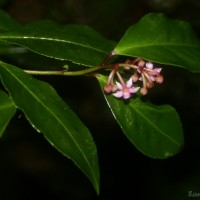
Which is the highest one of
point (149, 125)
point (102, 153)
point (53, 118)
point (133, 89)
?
point (53, 118)

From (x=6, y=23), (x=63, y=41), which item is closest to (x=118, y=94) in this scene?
(x=63, y=41)

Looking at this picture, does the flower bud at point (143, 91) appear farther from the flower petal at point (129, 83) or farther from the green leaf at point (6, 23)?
the green leaf at point (6, 23)

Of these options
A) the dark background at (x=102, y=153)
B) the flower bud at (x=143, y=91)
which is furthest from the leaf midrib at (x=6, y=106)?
the dark background at (x=102, y=153)

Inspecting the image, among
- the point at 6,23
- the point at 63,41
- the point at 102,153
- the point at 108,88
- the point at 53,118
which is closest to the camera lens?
the point at 53,118

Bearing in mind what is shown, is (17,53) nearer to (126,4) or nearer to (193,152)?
(193,152)

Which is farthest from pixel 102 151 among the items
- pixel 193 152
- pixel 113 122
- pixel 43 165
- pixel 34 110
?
pixel 34 110

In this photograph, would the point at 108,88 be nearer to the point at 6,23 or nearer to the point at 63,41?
the point at 63,41

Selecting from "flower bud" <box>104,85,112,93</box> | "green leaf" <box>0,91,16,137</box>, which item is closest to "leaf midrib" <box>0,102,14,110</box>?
"green leaf" <box>0,91,16,137</box>
